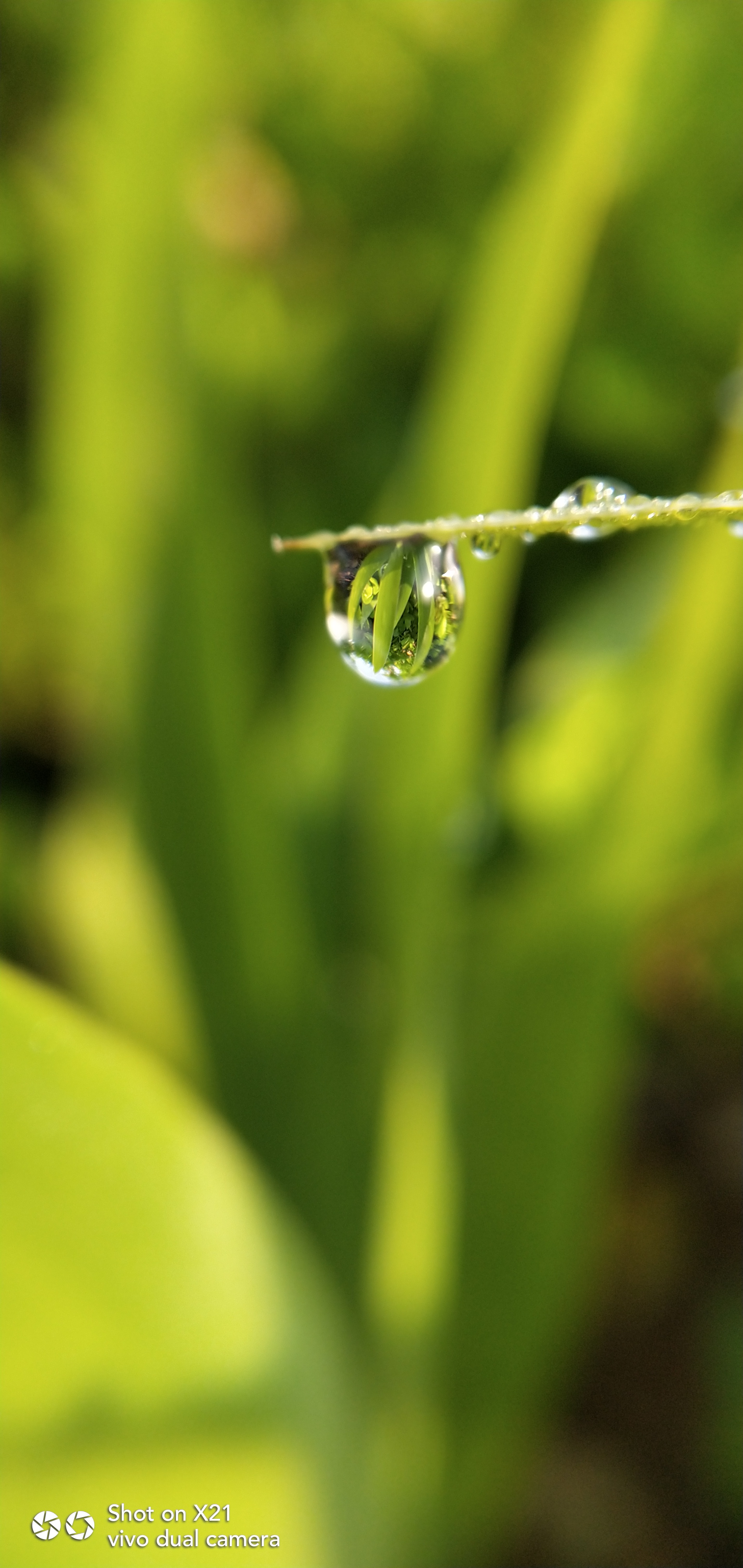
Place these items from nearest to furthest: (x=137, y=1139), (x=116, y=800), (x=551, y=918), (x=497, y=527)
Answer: (x=497, y=527), (x=137, y=1139), (x=551, y=918), (x=116, y=800)

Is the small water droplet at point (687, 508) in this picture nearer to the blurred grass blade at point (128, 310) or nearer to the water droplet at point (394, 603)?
the water droplet at point (394, 603)

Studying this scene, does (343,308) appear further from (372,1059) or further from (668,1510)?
(668,1510)

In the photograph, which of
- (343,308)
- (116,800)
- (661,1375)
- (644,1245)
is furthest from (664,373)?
(661,1375)

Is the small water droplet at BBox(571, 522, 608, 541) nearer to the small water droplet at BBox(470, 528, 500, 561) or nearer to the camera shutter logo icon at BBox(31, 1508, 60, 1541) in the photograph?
the small water droplet at BBox(470, 528, 500, 561)

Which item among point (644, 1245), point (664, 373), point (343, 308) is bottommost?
point (644, 1245)

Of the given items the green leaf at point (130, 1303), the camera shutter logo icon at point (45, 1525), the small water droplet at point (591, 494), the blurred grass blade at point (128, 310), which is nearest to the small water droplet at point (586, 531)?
the small water droplet at point (591, 494)

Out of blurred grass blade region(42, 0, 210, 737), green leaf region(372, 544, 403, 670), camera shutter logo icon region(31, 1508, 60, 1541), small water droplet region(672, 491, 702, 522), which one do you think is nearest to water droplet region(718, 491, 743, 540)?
small water droplet region(672, 491, 702, 522)
